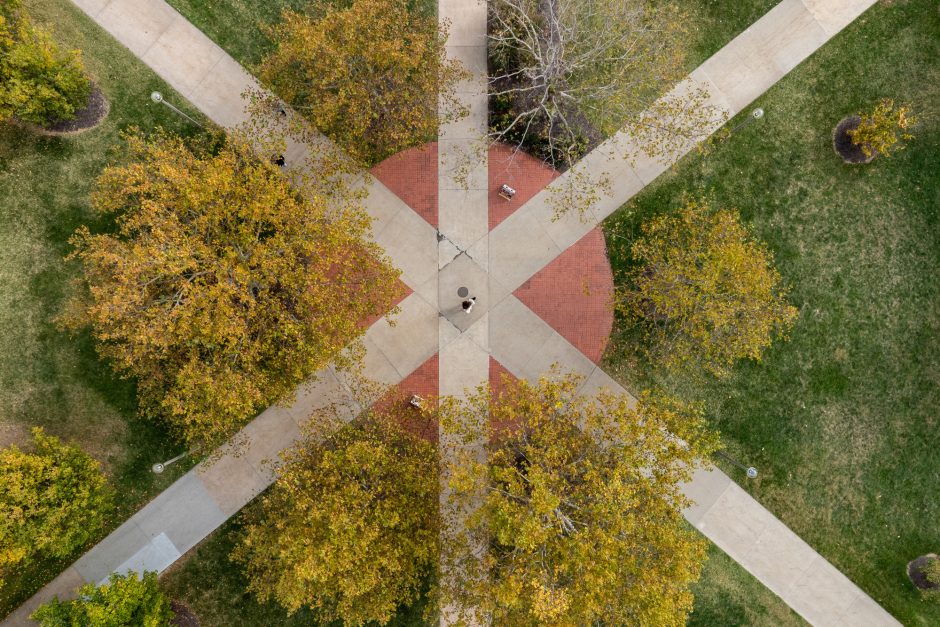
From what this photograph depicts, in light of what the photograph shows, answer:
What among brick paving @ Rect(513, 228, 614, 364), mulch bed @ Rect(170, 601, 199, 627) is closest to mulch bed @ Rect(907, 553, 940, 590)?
brick paving @ Rect(513, 228, 614, 364)

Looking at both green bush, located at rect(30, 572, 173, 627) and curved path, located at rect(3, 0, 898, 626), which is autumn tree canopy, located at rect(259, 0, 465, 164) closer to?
curved path, located at rect(3, 0, 898, 626)

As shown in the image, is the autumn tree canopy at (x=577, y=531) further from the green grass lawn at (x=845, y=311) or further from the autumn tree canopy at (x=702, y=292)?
the green grass lawn at (x=845, y=311)

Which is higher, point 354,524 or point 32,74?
point 32,74

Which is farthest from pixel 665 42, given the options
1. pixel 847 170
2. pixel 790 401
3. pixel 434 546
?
pixel 434 546

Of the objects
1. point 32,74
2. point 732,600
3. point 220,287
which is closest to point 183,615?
point 220,287

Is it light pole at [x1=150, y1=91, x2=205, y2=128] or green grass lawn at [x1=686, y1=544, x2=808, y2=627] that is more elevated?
light pole at [x1=150, y1=91, x2=205, y2=128]

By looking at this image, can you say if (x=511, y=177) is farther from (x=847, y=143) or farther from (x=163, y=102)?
(x=163, y=102)

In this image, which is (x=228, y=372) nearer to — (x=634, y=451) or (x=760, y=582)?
(x=634, y=451)
